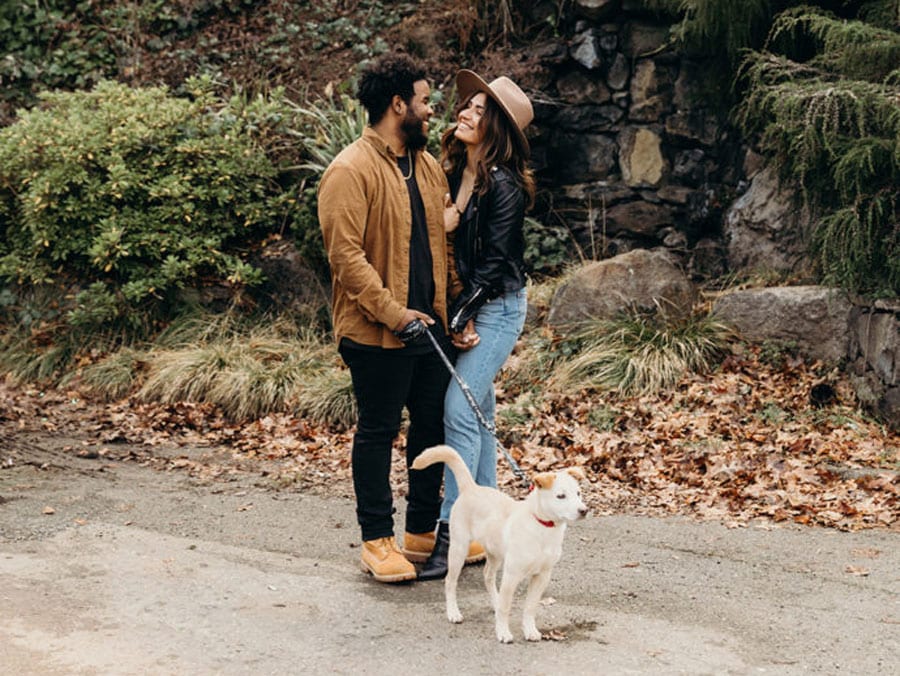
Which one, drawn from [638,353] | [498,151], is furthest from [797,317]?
[498,151]

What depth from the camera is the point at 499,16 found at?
11492mm

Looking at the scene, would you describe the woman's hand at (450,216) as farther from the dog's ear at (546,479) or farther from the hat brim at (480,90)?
the dog's ear at (546,479)

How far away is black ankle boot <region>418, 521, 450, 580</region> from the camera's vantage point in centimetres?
513

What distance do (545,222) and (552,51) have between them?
64.9 inches

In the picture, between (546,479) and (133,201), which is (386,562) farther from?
(133,201)

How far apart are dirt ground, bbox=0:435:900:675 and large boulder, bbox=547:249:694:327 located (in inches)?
132

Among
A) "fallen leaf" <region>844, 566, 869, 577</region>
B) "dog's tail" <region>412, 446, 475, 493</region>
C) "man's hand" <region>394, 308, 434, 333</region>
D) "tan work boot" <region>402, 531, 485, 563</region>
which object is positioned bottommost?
"fallen leaf" <region>844, 566, 869, 577</region>

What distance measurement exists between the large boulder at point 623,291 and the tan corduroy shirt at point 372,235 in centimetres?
460

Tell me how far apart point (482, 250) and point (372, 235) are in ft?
1.74

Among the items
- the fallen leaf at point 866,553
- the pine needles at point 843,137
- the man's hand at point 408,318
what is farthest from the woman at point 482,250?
the pine needles at point 843,137

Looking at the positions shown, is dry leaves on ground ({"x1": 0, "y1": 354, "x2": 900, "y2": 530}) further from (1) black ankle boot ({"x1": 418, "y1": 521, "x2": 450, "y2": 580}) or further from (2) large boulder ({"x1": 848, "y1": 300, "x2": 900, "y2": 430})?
(1) black ankle boot ({"x1": 418, "y1": 521, "x2": 450, "y2": 580})

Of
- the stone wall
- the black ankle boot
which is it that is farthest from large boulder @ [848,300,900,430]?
the black ankle boot

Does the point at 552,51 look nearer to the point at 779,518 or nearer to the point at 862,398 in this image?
the point at 862,398

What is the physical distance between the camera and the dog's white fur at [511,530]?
4145 mm
